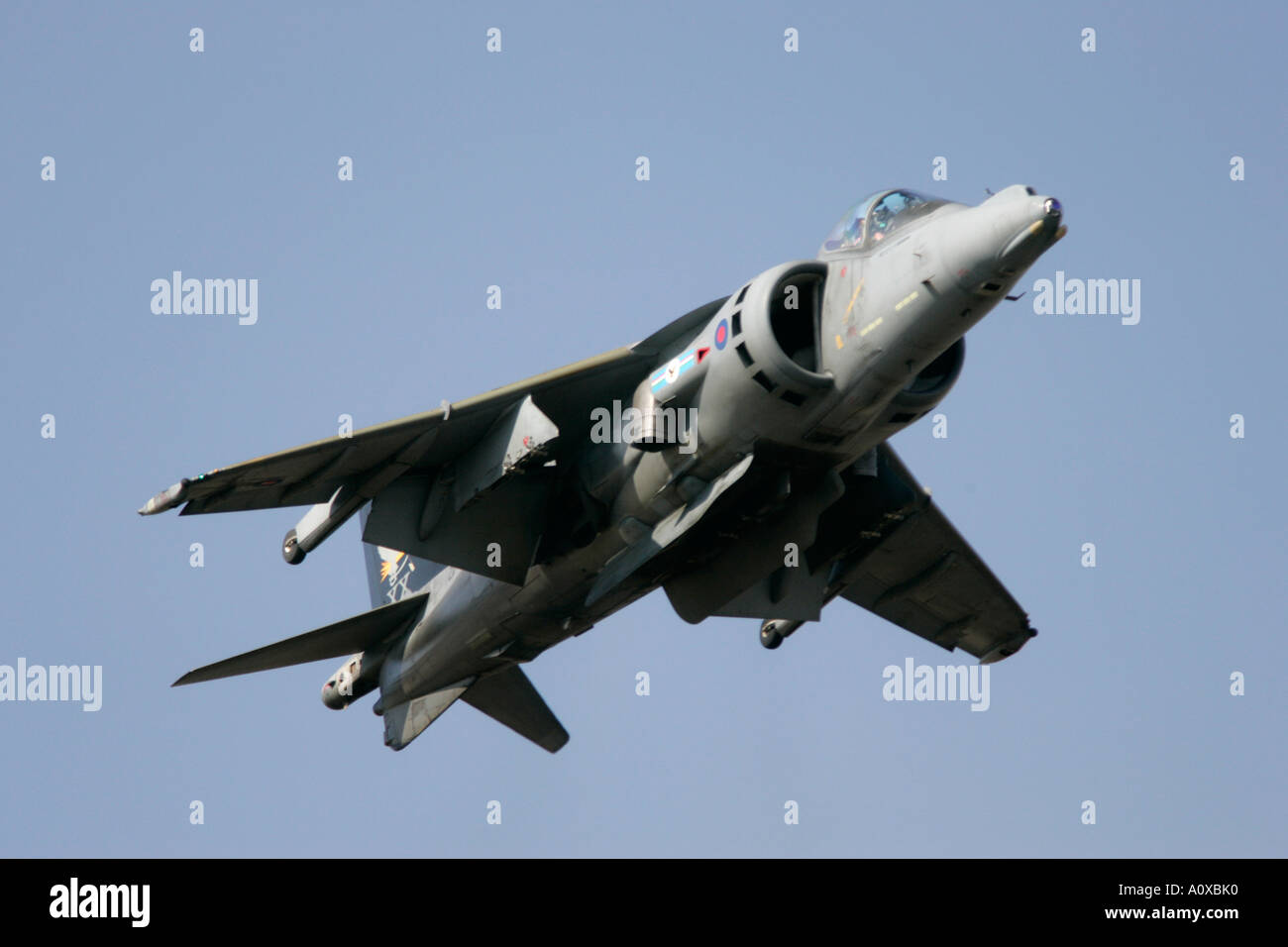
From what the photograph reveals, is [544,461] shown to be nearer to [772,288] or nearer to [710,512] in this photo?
[710,512]

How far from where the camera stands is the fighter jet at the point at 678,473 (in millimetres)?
16500

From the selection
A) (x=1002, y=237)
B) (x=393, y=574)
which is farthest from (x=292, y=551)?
(x=1002, y=237)

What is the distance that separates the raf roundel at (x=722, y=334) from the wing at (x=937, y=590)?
408 cm

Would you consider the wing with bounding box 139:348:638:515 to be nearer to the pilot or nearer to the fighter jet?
the fighter jet

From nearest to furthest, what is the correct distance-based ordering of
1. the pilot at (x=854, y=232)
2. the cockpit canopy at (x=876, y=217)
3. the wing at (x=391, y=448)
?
1. the cockpit canopy at (x=876, y=217)
2. the pilot at (x=854, y=232)
3. the wing at (x=391, y=448)

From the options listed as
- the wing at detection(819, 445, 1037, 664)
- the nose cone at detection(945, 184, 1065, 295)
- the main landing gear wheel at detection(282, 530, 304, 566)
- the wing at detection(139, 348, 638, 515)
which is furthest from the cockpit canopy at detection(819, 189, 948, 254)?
the main landing gear wheel at detection(282, 530, 304, 566)

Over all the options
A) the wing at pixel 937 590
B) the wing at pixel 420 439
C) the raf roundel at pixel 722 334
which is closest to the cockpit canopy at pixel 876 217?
the raf roundel at pixel 722 334

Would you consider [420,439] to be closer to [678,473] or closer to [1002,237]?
[678,473]

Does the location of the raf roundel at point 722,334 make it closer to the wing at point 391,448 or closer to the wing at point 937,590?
the wing at point 391,448

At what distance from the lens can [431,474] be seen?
1916 centimetres

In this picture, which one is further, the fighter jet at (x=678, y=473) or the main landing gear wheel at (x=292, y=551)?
the main landing gear wheel at (x=292, y=551)

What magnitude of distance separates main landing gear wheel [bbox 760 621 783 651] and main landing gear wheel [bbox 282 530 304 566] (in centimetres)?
609

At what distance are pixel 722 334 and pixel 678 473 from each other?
150 centimetres

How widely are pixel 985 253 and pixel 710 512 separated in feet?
12.8
